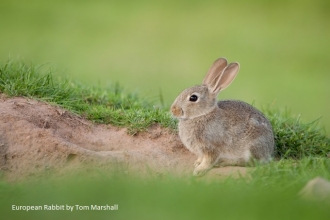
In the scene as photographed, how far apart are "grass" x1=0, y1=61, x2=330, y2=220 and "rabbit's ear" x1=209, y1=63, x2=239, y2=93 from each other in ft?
2.53

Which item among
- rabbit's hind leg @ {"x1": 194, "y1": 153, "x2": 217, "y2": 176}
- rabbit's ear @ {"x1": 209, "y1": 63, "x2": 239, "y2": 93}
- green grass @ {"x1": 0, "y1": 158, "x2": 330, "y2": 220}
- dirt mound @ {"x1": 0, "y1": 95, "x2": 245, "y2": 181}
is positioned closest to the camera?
green grass @ {"x1": 0, "y1": 158, "x2": 330, "y2": 220}

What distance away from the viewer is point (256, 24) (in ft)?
71.5

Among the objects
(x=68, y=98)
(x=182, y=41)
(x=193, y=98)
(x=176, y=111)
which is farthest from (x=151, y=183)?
(x=182, y=41)

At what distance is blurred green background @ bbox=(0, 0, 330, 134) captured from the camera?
1830cm

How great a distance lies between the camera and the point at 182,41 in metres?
21.0

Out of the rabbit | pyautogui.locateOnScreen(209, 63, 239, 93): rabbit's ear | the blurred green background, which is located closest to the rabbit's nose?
the rabbit

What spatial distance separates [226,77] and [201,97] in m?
0.45

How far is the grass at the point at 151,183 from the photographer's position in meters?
5.95

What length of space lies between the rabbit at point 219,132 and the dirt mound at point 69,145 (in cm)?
27

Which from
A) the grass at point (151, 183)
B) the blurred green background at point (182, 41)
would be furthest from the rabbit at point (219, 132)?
the blurred green background at point (182, 41)

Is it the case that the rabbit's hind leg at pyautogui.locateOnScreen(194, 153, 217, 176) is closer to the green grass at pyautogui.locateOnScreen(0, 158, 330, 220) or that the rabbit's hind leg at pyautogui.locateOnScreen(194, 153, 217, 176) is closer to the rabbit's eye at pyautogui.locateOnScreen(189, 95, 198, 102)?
the green grass at pyautogui.locateOnScreen(0, 158, 330, 220)

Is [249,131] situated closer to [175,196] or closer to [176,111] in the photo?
[176,111]

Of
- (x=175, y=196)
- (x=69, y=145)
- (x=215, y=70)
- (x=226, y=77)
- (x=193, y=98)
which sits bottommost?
(x=175, y=196)

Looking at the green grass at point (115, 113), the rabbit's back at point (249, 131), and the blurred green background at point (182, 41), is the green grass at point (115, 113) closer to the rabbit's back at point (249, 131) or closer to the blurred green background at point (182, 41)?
the rabbit's back at point (249, 131)
